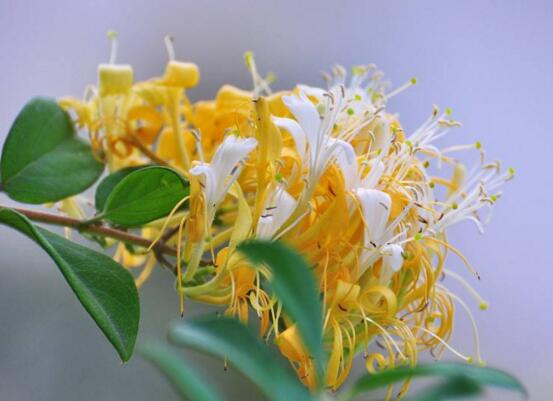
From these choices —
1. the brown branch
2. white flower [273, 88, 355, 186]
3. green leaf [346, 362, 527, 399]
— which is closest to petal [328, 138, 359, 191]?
white flower [273, 88, 355, 186]

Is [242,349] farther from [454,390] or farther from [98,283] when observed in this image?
[98,283]

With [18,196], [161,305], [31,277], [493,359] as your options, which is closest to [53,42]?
[31,277]

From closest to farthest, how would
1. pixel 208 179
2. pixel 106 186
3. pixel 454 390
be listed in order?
pixel 454 390
pixel 208 179
pixel 106 186

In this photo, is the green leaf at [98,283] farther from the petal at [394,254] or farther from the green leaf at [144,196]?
the petal at [394,254]

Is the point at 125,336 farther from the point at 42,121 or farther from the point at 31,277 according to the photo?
the point at 31,277

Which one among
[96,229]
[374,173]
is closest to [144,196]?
[96,229]

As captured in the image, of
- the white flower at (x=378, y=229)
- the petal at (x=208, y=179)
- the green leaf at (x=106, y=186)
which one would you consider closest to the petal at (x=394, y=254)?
the white flower at (x=378, y=229)

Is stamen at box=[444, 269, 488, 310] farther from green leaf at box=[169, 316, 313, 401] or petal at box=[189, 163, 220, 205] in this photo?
green leaf at box=[169, 316, 313, 401]
